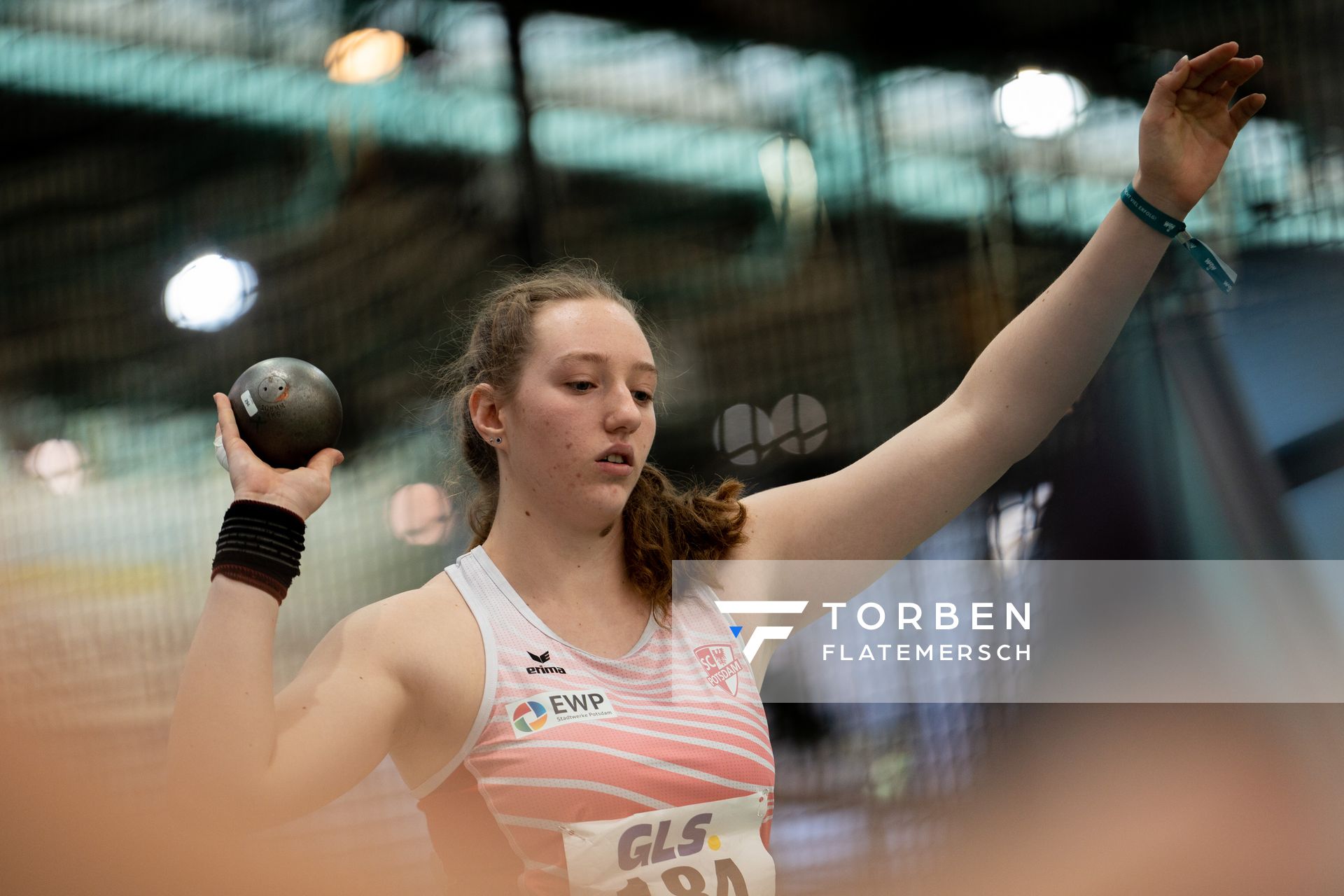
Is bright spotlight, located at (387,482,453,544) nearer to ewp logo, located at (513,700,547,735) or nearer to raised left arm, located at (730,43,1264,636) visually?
raised left arm, located at (730,43,1264,636)

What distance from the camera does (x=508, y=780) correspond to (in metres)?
1.00

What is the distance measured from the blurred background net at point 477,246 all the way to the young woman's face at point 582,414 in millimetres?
1207

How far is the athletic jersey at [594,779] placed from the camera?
1004 millimetres

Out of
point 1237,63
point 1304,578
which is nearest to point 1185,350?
point 1304,578

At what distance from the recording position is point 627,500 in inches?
48.3

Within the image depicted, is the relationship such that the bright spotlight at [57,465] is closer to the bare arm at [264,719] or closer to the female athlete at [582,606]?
the female athlete at [582,606]

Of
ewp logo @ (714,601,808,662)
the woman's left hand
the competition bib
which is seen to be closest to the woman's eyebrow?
ewp logo @ (714,601,808,662)

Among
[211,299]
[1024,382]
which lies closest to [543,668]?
[1024,382]

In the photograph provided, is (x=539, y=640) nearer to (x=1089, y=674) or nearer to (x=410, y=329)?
(x=1089, y=674)

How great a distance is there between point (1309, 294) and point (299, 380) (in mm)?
1897

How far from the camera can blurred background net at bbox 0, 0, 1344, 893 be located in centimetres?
237

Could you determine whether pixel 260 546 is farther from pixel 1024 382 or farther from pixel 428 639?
pixel 1024 382

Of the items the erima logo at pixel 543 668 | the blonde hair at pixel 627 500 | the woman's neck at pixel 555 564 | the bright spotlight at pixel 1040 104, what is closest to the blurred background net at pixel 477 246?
the bright spotlight at pixel 1040 104

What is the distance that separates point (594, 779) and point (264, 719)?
0.29m
